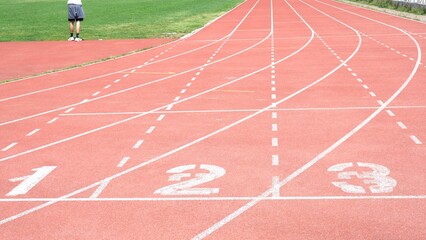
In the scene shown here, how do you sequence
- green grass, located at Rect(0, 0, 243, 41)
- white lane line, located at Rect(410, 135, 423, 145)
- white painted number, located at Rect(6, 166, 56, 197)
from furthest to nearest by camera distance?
1. green grass, located at Rect(0, 0, 243, 41)
2. white lane line, located at Rect(410, 135, 423, 145)
3. white painted number, located at Rect(6, 166, 56, 197)

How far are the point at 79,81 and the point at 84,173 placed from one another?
29.8ft

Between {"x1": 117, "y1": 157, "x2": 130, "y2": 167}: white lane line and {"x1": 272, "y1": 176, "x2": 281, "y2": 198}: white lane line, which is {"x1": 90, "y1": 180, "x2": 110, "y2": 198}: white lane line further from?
{"x1": 272, "y1": 176, "x2": 281, "y2": 198}: white lane line

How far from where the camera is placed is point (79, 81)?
17.5m

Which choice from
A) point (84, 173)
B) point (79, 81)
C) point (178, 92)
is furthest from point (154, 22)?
point (84, 173)

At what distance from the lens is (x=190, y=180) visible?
27.3ft

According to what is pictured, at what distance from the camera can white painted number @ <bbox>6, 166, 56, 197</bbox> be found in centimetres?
813

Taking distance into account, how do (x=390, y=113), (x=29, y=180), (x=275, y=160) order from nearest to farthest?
(x=29, y=180), (x=275, y=160), (x=390, y=113)

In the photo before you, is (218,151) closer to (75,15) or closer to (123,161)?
(123,161)

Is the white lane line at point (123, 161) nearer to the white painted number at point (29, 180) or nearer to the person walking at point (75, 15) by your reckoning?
the white painted number at point (29, 180)

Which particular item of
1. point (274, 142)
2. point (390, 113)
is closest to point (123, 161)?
point (274, 142)

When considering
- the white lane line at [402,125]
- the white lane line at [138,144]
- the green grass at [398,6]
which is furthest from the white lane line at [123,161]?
the green grass at [398,6]

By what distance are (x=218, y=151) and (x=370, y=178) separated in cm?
261

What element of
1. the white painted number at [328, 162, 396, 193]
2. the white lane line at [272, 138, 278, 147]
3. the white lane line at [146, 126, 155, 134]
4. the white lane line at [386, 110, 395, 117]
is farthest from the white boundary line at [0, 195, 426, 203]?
the white lane line at [386, 110, 395, 117]

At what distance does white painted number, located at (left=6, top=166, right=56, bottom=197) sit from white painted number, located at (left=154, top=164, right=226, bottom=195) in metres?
1.81
